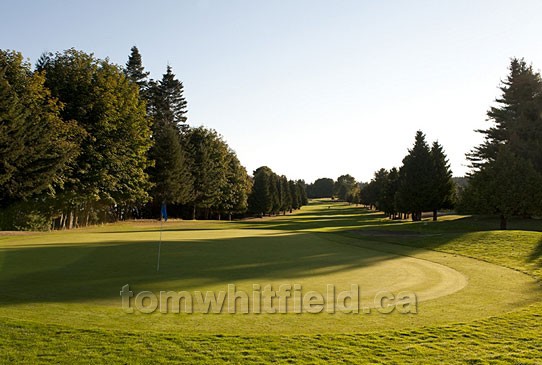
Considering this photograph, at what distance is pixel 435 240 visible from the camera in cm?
2592

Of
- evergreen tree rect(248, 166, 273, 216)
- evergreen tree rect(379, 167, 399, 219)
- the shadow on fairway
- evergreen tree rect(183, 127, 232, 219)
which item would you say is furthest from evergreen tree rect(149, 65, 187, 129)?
the shadow on fairway

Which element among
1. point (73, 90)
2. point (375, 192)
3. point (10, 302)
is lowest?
point (10, 302)

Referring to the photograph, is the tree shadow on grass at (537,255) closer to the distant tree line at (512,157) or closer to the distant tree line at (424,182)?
the distant tree line at (512,157)

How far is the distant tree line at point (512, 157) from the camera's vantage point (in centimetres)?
3177

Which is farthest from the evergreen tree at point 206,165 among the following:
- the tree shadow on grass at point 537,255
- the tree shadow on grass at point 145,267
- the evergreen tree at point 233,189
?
the tree shadow on grass at point 537,255

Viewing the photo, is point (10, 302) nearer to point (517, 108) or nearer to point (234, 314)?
point (234, 314)

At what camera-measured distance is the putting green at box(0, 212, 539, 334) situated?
8281 millimetres

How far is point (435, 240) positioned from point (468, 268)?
9663 mm

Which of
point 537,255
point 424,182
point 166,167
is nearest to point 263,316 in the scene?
point 537,255

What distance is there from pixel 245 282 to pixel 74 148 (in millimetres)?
34686

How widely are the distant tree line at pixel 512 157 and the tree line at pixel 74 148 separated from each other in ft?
125

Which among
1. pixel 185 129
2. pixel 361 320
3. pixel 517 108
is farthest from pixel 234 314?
pixel 185 129

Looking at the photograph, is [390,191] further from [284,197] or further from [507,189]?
[284,197]

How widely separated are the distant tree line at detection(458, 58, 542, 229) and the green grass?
15.7m
